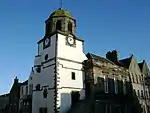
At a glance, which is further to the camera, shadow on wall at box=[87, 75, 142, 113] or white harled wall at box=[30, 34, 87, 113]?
white harled wall at box=[30, 34, 87, 113]

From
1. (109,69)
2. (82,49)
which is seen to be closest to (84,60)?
(82,49)

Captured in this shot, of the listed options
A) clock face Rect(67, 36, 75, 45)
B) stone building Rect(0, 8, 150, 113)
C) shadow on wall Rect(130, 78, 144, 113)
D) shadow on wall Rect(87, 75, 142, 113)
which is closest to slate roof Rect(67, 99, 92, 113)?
stone building Rect(0, 8, 150, 113)

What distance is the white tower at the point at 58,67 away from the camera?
3516 centimetres

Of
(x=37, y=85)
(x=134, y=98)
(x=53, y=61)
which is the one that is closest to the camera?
(x=53, y=61)

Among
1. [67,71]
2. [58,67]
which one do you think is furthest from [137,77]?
[58,67]

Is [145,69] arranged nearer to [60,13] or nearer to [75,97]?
[75,97]

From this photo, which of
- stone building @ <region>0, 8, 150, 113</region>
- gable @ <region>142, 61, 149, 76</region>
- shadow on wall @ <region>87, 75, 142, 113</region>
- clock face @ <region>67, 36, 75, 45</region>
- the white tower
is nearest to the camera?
shadow on wall @ <region>87, 75, 142, 113</region>

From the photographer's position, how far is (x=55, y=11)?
1634 inches

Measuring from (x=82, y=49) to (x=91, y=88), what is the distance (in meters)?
8.58

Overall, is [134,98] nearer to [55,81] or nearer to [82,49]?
[82,49]

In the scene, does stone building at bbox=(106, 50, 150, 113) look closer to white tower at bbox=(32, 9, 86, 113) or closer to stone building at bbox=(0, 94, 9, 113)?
white tower at bbox=(32, 9, 86, 113)

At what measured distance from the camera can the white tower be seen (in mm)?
35156

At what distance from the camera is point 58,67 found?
3597 cm

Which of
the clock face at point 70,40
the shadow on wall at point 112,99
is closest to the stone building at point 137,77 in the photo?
the shadow on wall at point 112,99
